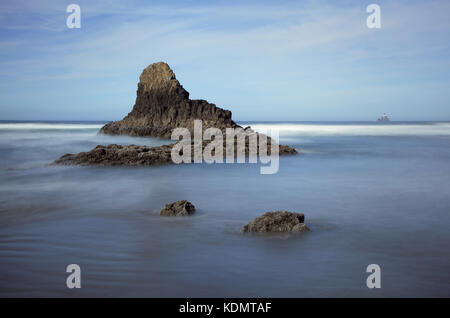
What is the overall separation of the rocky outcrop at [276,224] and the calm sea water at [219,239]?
0.61 feet

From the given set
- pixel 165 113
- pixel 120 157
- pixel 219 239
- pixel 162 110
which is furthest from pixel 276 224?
pixel 162 110

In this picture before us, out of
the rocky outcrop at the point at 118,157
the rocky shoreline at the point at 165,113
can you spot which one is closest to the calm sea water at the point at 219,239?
the rocky outcrop at the point at 118,157

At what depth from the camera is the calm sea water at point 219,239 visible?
4160 mm

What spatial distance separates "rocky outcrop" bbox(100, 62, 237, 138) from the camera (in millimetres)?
31609

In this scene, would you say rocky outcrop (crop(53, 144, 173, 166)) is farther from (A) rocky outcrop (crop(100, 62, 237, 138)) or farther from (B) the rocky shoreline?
(A) rocky outcrop (crop(100, 62, 237, 138))

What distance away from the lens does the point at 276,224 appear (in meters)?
5.91

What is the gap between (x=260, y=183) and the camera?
35.2 ft

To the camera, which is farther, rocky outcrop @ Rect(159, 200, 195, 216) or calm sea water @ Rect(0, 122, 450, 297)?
rocky outcrop @ Rect(159, 200, 195, 216)

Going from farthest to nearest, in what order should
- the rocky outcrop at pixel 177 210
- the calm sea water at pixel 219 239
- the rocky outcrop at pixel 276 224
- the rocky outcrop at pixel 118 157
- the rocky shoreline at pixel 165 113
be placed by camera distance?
the rocky shoreline at pixel 165 113 < the rocky outcrop at pixel 118 157 < the rocky outcrop at pixel 177 210 < the rocky outcrop at pixel 276 224 < the calm sea water at pixel 219 239

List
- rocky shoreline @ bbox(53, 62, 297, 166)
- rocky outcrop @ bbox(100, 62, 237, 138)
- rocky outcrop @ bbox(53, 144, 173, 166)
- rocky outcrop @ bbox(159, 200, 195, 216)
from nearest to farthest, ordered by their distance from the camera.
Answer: rocky outcrop @ bbox(159, 200, 195, 216)
rocky outcrop @ bbox(53, 144, 173, 166)
rocky shoreline @ bbox(53, 62, 297, 166)
rocky outcrop @ bbox(100, 62, 237, 138)

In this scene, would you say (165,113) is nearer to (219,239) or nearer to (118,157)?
(118,157)

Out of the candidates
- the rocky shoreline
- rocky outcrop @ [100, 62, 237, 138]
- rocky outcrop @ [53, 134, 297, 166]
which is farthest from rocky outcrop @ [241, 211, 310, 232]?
rocky outcrop @ [100, 62, 237, 138]

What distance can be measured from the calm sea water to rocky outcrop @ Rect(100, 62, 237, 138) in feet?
64.9

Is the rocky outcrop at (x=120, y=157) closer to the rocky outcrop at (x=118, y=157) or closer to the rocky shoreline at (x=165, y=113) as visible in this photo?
the rocky outcrop at (x=118, y=157)
